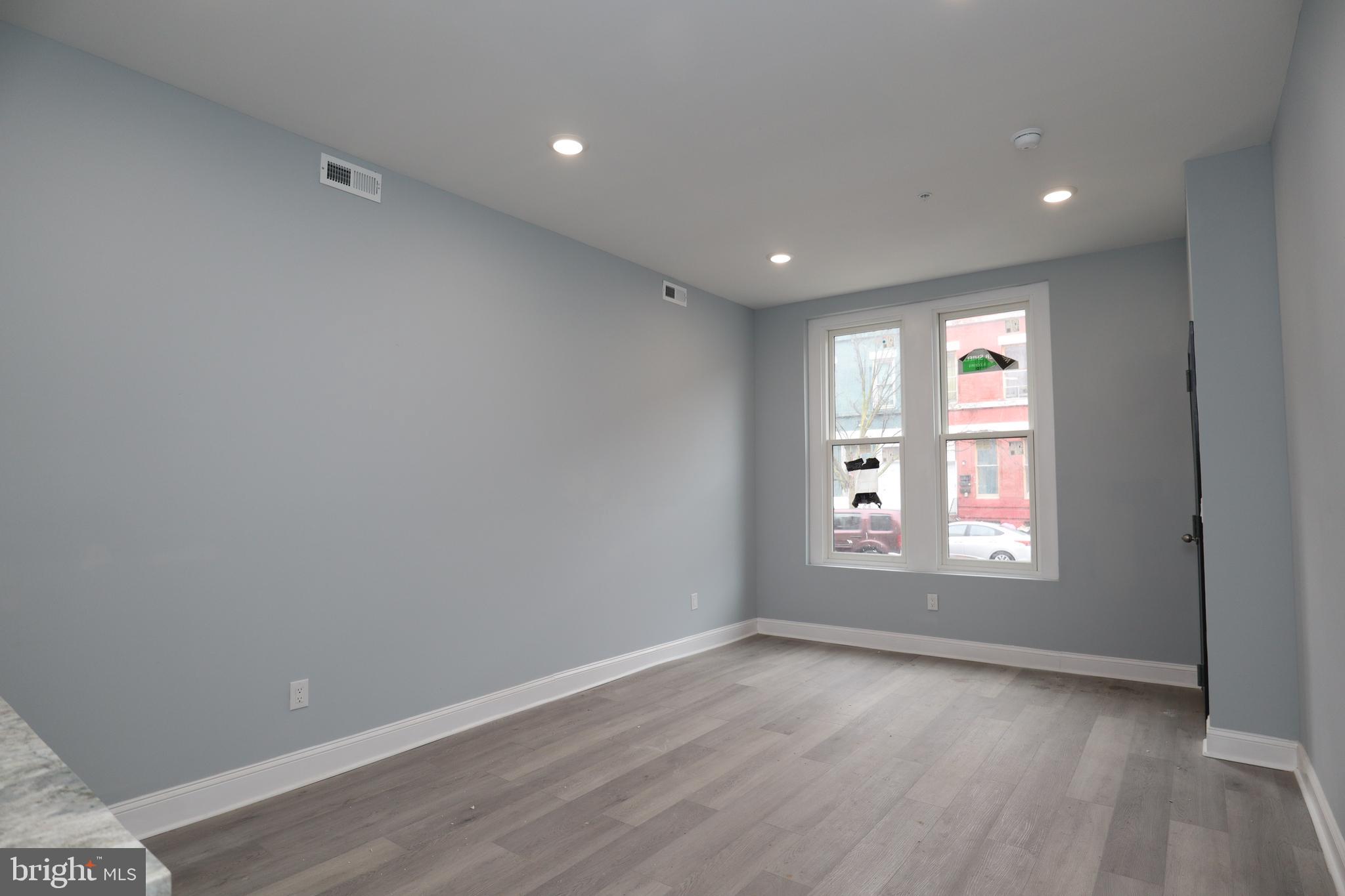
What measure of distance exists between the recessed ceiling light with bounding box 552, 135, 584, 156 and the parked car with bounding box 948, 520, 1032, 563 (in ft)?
12.3

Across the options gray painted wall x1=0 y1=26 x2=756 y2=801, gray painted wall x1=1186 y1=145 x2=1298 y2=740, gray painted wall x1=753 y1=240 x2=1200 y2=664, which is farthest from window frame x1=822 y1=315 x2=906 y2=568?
gray painted wall x1=1186 y1=145 x2=1298 y2=740

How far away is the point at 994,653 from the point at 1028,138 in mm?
3418

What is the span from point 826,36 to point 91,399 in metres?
2.87

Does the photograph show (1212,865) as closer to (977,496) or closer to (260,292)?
(977,496)

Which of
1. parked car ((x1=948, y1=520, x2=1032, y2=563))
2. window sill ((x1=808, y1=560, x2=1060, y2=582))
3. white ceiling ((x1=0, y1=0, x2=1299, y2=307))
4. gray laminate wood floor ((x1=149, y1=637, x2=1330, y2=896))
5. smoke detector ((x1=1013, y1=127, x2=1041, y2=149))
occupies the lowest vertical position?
gray laminate wood floor ((x1=149, y1=637, x2=1330, y2=896))

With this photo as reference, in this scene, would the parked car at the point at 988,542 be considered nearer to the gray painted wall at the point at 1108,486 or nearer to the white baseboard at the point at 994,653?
the gray painted wall at the point at 1108,486

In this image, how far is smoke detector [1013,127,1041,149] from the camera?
10.4ft

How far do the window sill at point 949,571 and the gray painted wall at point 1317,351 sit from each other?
78.2 inches

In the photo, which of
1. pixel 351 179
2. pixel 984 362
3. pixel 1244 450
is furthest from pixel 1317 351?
pixel 351 179

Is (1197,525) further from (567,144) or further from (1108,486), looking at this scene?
(567,144)

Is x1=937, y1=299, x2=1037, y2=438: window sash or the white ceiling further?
x1=937, y1=299, x2=1037, y2=438: window sash

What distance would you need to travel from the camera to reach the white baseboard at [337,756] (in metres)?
2.63

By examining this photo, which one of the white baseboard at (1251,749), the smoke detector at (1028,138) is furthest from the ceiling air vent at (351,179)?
the white baseboard at (1251,749)

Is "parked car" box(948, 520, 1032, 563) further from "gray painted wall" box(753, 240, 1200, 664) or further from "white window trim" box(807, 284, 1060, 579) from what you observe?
"gray painted wall" box(753, 240, 1200, 664)
